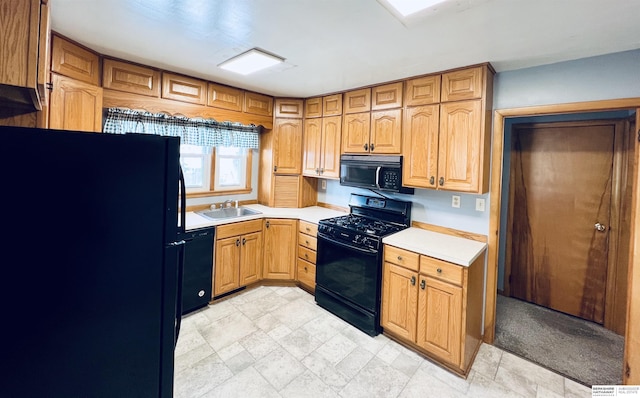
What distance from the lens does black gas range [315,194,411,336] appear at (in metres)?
2.60

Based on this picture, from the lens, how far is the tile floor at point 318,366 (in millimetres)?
1982

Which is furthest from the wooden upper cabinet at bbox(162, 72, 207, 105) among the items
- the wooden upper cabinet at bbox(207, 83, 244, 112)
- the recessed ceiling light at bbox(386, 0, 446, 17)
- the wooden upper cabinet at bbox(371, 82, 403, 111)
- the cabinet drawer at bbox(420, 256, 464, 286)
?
the cabinet drawer at bbox(420, 256, 464, 286)

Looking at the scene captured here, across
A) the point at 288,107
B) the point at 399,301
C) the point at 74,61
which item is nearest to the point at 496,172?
the point at 399,301

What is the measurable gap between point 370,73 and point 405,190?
1159 millimetres

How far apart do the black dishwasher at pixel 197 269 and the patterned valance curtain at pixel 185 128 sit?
986 mm

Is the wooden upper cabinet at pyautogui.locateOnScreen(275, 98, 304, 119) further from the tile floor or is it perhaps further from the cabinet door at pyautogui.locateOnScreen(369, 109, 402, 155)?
the tile floor

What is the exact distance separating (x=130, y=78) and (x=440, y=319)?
3.28 meters

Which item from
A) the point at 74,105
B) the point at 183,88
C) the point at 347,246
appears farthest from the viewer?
the point at 183,88

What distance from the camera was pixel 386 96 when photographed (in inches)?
114

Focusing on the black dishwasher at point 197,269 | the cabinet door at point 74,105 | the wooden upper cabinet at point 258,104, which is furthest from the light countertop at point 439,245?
the cabinet door at point 74,105

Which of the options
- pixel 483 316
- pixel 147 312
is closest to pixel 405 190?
pixel 483 316

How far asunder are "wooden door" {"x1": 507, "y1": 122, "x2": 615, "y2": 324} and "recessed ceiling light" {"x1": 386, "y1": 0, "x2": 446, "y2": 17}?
2.44 m

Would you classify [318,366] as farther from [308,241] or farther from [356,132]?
[356,132]

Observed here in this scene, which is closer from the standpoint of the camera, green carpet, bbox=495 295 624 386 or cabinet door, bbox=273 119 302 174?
green carpet, bbox=495 295 624 386
